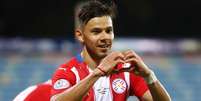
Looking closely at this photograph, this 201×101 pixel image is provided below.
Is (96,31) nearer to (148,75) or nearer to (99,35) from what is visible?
(99,35)

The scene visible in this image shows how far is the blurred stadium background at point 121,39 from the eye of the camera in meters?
10.3

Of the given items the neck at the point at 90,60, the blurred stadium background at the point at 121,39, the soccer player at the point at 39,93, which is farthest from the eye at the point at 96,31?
the blurred stadium background at the point at 121,39

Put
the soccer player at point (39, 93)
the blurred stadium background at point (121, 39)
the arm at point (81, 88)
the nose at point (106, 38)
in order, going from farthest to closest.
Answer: the blurred stadium background at point (121, 39) < the soccer player at point (39, 93) < the nose at point (106, 38) < the arm at point (81, 88)

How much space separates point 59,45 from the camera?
1107cm

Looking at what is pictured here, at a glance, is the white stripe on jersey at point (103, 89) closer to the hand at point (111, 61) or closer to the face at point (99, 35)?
the face at point (99, 35)

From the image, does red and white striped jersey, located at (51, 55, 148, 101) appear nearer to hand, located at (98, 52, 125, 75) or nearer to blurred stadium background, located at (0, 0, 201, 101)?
hand, located at (98, 52, 125, 75)

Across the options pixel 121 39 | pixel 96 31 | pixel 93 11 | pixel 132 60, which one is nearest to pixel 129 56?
pixel 132 60

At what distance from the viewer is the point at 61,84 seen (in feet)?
11.5

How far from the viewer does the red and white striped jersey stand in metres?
3.55

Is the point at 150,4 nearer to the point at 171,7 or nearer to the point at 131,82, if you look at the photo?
the point at 171,7

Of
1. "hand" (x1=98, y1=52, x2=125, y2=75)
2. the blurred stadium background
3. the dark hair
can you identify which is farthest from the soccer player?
the blurred stadium background

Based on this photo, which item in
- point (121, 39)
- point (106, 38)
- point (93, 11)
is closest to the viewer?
point (106, 38)

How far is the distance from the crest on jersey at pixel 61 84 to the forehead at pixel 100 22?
0.37 meters

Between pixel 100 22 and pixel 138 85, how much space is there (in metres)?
0.48
